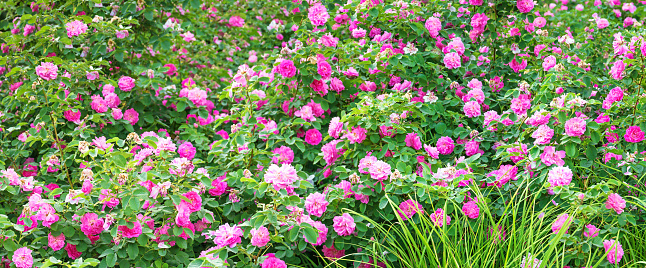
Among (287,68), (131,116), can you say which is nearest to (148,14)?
(131,116)

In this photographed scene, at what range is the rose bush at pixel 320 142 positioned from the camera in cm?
204

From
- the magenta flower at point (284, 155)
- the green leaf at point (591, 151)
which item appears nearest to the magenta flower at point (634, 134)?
the green leaf at point (591, 151)

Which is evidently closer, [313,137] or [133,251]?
[133,251]

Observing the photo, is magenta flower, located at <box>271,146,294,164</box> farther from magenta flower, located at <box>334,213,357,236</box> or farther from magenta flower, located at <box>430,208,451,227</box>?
magenta flower, located at <box>430,208,451,227</box>

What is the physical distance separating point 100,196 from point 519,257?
1.67 m

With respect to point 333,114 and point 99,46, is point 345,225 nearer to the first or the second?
point 333,114

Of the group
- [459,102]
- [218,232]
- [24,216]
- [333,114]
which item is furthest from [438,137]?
[24,216]

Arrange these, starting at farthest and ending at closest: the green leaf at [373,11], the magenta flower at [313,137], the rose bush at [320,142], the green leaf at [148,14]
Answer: the green leaf at [148,14]
the green leaf at [373,11]
the magenta flower at [313,137]
the rose bush at [320,142]

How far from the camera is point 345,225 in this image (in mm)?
2102

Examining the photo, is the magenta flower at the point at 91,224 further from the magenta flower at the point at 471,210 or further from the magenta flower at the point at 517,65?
the magenta flower at the point at 517,65

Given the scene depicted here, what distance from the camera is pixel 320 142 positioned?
109 inches

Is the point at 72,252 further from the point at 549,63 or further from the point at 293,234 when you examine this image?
the point at 549,63

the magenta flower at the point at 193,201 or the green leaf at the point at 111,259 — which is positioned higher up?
the magenta flower at the point at 193,201

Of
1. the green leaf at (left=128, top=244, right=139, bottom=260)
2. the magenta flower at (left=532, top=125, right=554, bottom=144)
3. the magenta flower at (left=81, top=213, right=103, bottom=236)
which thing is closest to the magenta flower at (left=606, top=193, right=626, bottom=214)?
the magenta flower at (left=532, top=125, right=554, bottom=144)
